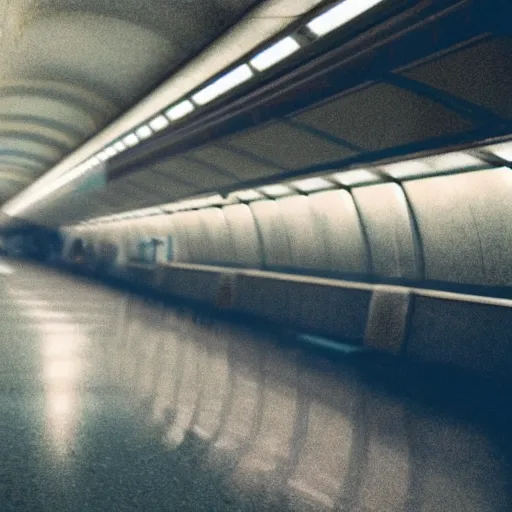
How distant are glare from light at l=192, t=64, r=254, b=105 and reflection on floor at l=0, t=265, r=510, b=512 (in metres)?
3.90

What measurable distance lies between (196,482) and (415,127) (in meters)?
5.09

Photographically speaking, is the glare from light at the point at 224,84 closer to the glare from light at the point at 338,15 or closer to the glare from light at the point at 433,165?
the glare from light at the point at 338,15

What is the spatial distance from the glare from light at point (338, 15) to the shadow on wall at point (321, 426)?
3886 mm

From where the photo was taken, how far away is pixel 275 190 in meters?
14.9

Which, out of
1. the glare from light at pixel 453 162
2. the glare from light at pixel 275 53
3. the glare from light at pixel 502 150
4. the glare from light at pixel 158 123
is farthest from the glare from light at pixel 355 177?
the glare from light at pixel 275 53

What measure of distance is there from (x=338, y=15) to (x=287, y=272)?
11589mm

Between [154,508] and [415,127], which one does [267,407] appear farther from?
[415,127]

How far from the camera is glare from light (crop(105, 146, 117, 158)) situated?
47.5 ft

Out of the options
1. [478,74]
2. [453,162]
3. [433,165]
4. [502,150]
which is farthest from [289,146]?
[478,74]

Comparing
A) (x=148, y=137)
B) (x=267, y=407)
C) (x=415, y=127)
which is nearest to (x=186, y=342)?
(x=148, y=137)

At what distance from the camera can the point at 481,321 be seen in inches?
375

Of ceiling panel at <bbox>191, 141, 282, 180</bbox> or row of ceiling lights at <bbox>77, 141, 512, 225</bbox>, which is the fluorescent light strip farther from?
ceiling panel at <bbox>191, 141, 282, 180</bbox>

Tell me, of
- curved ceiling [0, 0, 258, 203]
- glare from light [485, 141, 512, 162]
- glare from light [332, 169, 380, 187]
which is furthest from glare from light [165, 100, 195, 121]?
glare from light [485, 141, 512, 162]

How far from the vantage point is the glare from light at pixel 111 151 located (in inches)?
570
